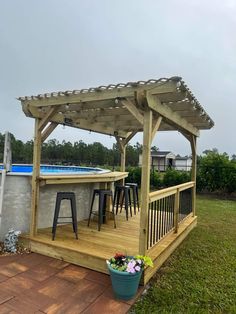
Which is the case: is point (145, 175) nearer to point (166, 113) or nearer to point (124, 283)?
point (166, 113)

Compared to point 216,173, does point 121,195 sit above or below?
below

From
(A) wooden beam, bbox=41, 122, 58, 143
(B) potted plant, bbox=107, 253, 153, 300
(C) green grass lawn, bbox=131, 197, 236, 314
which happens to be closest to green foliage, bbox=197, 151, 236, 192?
(C) green grass lawn, bbox=131, 197, 236, 314

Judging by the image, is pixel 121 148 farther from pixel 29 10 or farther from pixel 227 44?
pixel 227 44

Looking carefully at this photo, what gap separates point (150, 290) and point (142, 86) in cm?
244

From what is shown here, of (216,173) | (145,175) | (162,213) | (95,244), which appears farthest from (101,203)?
(216,173)

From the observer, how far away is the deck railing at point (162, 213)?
3623 mm

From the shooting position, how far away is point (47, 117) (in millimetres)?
4039

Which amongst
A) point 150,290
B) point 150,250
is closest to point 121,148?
point 150,250

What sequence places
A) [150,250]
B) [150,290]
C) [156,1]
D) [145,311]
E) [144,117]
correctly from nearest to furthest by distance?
[145,311], [150,290], [144,117], [150,250], [156,1]

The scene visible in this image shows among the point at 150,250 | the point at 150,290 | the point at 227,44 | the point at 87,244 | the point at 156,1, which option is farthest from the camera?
the point at 227,44

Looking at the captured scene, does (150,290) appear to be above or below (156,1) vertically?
below

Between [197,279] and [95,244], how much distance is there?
1.49 meters

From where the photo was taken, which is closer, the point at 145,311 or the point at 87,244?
the point at 145,311

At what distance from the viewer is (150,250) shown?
3.51 m
